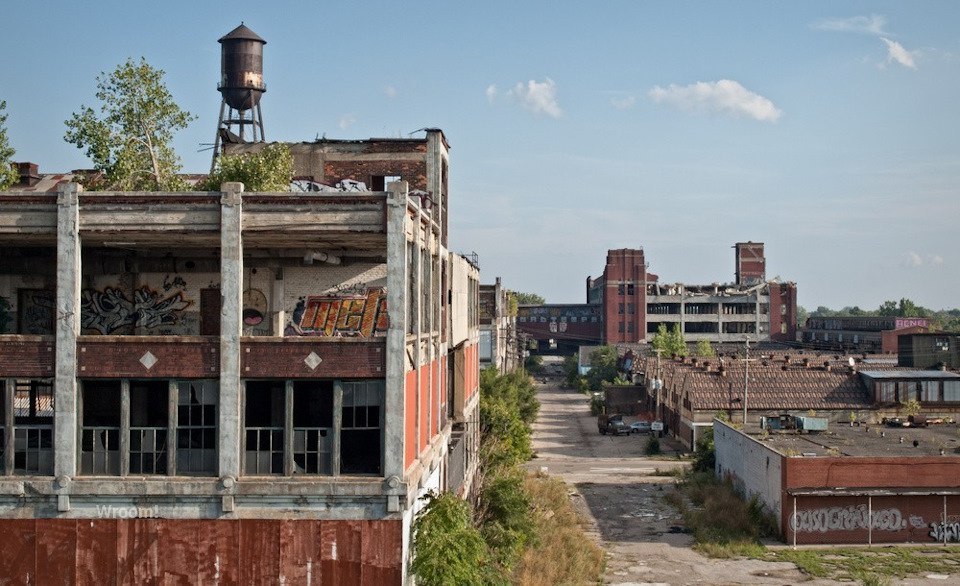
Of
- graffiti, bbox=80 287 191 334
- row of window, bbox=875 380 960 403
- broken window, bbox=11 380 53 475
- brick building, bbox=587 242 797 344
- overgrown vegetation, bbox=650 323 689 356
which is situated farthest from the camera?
brick building, bbox=587 242 797 344

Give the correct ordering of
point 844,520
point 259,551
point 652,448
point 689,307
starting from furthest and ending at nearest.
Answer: point 689,307 → point 652,448 → point 844,520 → point 259,551

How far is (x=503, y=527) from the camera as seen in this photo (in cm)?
3641

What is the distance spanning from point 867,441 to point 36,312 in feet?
123

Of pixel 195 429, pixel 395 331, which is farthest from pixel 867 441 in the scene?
pixel 195 429

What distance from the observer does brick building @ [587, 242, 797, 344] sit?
14450 cm

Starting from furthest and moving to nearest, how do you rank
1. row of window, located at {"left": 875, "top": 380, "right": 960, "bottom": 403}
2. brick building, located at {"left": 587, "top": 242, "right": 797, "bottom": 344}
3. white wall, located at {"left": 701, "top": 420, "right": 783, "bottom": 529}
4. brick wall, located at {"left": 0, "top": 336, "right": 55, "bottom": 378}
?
1. brick building, located at {"left": 587, "top": 242, "right": 797, "bottom": 344}
2. row of window, located at {"left": 875, "top": 380, "right": 960, "bottom": 403}
3. white wall, located at {"left": 701, "top": 420, "right": 783, "bottom": 529}
4. brick wall, located at {"left": 0, "top": 336, "right": 55, "bottom": 378}

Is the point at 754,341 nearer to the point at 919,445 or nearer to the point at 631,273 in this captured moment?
the point at 631,273

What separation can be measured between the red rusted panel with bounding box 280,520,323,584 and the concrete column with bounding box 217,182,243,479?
1.86 metres

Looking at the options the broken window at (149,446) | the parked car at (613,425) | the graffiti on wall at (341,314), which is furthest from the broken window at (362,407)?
the parked car at (613,425)

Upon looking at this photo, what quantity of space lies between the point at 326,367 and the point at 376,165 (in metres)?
16.0

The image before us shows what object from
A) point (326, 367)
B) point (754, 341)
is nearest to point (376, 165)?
point (326, 367)

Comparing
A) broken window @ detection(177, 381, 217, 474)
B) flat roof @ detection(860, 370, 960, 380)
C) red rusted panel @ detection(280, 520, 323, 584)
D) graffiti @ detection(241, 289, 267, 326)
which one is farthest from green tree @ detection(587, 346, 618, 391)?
broken window @ detection(177, 381, 217, 474)

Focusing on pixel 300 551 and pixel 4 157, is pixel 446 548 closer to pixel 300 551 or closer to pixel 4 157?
pixel 300 551

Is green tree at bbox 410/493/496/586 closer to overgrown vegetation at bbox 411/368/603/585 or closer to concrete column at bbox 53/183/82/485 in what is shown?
overgrown vegetation at bbox 411/368/603/585
